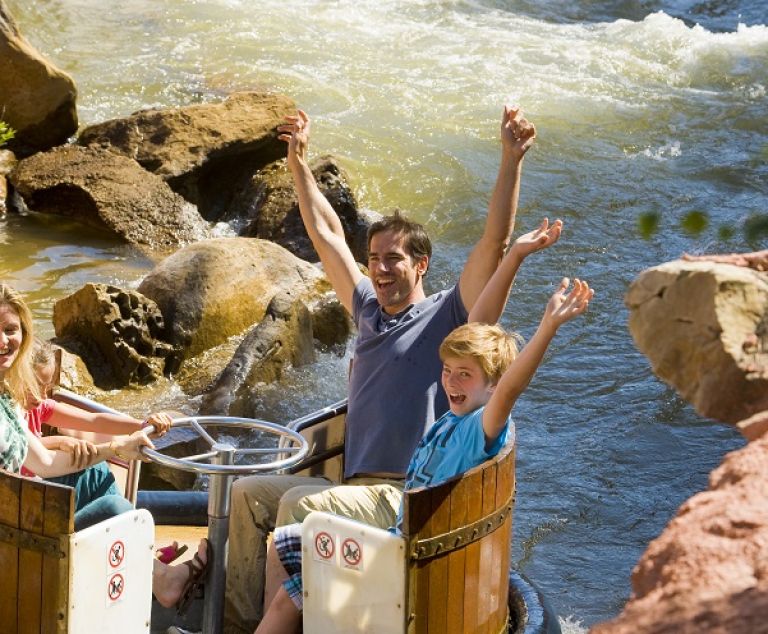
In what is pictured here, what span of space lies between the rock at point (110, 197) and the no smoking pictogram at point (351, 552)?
20.9 feet

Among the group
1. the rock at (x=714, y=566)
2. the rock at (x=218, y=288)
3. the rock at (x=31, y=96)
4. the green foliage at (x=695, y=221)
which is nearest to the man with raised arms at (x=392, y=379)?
the rock at (x=714, y=566)

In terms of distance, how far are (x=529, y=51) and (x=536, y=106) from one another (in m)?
1.87

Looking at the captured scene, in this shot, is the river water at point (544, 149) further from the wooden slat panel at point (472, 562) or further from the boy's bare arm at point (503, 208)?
the wooden slat panel at point (472, 562)

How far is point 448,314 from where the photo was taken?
3.94 m

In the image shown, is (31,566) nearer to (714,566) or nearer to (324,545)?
(324,545)

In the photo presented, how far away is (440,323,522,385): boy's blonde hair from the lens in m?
3.35

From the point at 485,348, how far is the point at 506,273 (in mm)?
288

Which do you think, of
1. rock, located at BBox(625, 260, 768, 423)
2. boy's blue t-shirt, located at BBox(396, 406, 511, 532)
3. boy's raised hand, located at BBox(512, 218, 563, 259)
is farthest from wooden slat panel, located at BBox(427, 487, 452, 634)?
rock, located at BBox(625, 260, 768, 423)

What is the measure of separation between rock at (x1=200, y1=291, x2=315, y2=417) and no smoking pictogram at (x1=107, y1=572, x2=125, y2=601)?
3364mm

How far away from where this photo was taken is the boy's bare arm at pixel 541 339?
303cm

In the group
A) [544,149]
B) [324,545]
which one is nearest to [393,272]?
[324,545]

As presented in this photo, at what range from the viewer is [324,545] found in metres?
3.33

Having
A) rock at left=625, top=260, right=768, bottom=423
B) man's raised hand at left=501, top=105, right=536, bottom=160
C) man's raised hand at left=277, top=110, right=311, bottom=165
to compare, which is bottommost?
man's raised hand at left=277, top=110, right=311, bottom=165

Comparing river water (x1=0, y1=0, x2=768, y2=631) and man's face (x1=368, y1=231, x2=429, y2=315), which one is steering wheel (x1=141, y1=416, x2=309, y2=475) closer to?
man's face (x1=368, y1=231, x2=429, y2=315)
